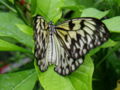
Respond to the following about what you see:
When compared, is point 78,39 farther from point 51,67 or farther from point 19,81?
point 19,81

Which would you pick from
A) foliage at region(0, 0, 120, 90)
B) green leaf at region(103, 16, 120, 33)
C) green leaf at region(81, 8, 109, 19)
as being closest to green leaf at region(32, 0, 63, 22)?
foliage at region(0, 0, 120, 90)

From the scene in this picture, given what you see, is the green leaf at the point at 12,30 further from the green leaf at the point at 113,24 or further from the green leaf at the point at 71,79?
the green leaf at the point at 113,24

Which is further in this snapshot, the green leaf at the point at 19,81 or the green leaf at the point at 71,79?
the green leaf at the point at 19,81

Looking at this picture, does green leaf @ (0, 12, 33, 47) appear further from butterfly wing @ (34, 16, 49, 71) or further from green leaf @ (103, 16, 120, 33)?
green leaf @ (103, 16, 120, 33)

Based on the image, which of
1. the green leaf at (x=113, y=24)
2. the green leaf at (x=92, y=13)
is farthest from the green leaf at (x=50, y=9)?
the green leaf at (x=113, y=24)

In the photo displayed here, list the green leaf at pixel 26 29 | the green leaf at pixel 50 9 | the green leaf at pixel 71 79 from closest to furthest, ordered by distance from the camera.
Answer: the green leaf at pixel 71 79 < the green leaf at pixel 26 29 < the green leaf at pixel 50 9

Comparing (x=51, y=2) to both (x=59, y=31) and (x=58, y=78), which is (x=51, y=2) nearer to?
(x=59, y=31)
